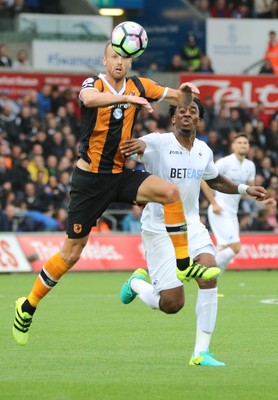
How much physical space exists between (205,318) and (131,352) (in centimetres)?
109

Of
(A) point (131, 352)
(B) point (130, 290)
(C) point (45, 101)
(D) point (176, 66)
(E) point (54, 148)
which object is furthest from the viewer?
(D) point (176, 66)

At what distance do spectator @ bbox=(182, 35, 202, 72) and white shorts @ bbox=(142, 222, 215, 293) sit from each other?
68.2 ft

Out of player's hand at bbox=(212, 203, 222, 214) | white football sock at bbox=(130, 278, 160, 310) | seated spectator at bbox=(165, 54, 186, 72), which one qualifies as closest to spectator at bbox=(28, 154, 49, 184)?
seated spectator at bbox=(165, 54, 186, 72)

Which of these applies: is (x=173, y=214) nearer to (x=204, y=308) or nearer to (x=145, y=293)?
(x=204, y=308)

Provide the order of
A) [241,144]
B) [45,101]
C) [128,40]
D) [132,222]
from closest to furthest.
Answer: [128,40]
[241,144]
[132,222]
[45,101]

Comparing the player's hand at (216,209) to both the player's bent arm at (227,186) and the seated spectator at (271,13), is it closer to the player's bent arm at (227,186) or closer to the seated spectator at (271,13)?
the player's bent arm at (227,186)

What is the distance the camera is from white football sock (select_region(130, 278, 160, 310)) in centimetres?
1123

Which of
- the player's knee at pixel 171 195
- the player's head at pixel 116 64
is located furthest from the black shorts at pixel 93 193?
the player's head at pixel 116 64

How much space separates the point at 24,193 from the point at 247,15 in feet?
40.9

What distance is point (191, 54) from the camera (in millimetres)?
32031


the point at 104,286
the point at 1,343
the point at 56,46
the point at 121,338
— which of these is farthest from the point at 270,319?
the point at 56,46

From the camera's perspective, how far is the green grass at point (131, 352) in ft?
28.9

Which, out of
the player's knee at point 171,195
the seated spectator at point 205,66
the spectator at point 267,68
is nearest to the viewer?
the player's knee at point 171,195

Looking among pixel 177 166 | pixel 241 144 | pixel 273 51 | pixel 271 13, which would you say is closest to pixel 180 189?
pixel 177 166
